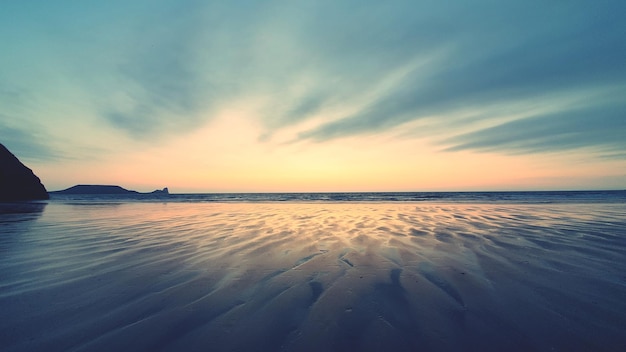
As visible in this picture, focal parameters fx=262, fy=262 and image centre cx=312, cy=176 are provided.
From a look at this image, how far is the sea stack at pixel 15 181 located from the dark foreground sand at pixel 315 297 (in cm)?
5894

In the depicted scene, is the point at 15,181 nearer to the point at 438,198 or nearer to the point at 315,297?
the point at 315,297

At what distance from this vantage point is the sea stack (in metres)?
45.3

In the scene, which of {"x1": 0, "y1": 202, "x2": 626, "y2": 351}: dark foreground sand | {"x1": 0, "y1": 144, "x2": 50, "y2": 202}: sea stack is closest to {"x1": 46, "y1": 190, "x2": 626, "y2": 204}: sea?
{"x1": 0, "y1": 144, "x2": 50, "y2": 202}: sea stack

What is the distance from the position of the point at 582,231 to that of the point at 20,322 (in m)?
13.7

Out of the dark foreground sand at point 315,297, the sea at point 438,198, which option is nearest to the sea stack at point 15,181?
the sea at point 438,198

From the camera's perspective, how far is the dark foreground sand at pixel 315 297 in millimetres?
2545

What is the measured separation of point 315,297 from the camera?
11.9 feet

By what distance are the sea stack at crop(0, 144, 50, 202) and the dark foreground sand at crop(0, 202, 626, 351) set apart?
193 ft

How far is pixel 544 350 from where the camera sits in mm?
2357

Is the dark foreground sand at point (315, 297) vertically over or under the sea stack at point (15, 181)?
under

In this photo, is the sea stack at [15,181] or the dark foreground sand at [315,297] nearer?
the dark foreground sand at [315,297]

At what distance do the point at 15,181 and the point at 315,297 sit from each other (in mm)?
69605

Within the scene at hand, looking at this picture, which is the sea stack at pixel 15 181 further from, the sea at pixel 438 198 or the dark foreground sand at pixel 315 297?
the dark foreground sand at pixel 315 297

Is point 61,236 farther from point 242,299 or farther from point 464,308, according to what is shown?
point 464,308
